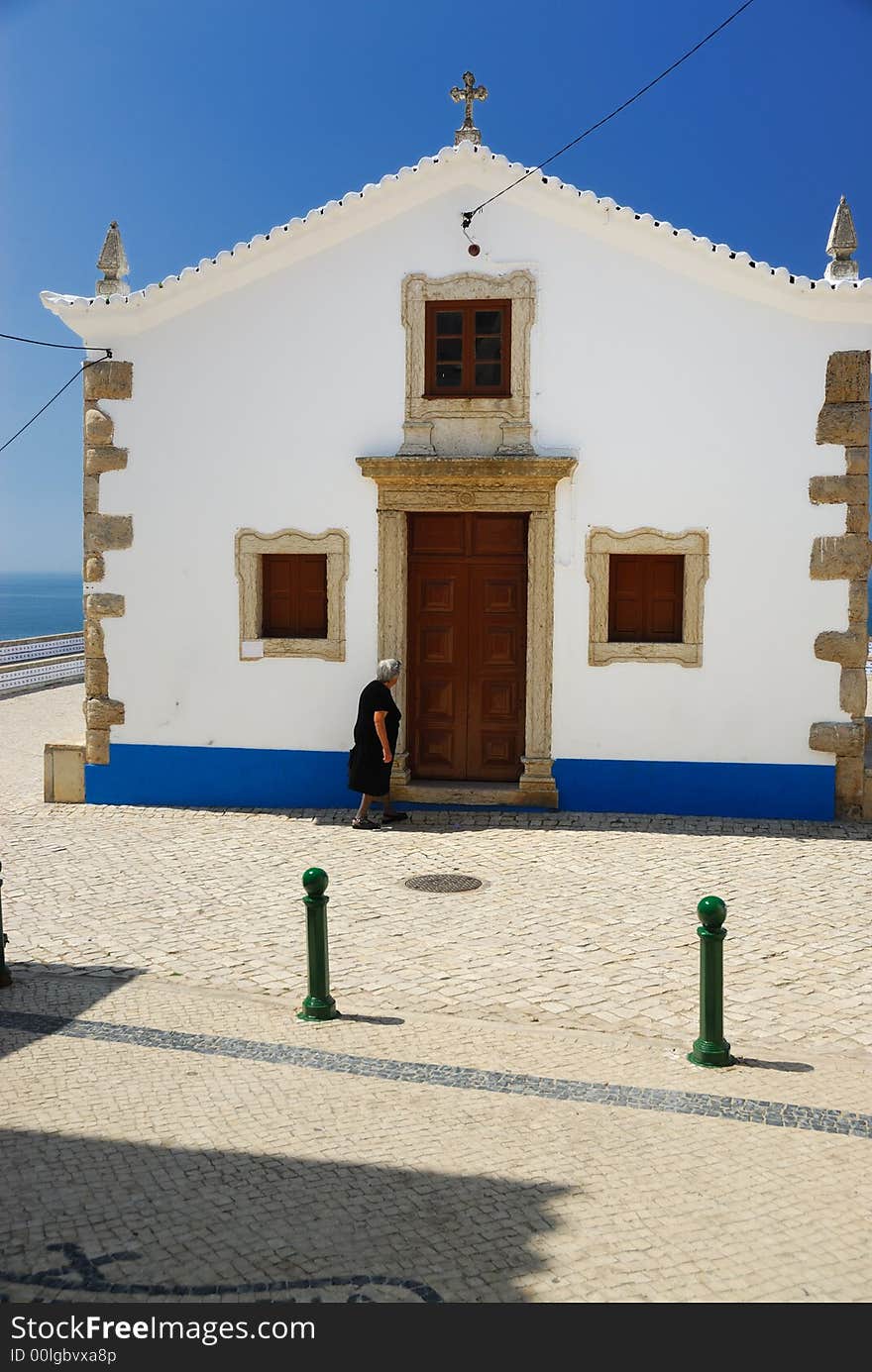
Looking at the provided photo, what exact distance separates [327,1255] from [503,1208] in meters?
0.63

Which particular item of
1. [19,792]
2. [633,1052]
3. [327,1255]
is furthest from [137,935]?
[19,792]

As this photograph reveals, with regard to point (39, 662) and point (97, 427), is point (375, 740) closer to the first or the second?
point (97, 427)

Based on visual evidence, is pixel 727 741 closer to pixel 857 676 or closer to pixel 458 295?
pixel 857 676

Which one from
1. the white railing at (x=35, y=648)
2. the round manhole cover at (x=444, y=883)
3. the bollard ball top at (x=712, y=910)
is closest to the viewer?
the bollard ball top at (x=712, y=910)

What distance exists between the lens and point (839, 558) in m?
10.4

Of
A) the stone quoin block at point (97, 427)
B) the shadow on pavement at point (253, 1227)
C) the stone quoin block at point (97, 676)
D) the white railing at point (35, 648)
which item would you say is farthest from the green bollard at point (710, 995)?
the white railing at point (35, 648)

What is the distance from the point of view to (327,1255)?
142 inches

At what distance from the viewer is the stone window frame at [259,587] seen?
36.3ft

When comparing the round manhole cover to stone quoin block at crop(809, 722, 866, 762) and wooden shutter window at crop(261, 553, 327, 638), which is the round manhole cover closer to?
wooden shutter window at crop(261, 553, 327, 638)

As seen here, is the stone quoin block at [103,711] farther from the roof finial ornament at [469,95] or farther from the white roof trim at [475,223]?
the roof finial ornament at [469,95]

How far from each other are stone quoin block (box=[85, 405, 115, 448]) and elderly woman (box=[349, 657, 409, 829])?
3.62 m

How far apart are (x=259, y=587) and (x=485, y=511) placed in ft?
7.64

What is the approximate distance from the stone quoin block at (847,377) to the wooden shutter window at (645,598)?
198cm

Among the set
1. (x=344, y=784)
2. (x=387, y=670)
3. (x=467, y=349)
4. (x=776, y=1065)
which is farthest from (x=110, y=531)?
(x=776, y=1065)
